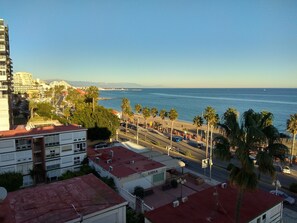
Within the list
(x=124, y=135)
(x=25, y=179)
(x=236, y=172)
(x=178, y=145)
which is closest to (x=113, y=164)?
(x=25, y=179)

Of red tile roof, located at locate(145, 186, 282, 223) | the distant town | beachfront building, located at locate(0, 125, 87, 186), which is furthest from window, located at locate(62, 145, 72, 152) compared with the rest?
red tile roof, located at locate(145, 186, 282, 223)

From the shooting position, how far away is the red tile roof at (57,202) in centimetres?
1523

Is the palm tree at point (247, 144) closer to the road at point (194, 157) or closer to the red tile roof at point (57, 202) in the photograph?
the red tile roof at point (57, 202)

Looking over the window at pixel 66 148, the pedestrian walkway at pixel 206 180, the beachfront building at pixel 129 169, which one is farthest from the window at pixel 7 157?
the pedestrian walkway at pixel 206 180

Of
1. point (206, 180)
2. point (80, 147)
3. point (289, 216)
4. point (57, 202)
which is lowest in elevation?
point (289, 216)

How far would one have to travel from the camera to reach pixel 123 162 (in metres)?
35.9

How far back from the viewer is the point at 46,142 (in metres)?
36.2

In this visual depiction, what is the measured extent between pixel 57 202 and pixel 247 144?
13.4m

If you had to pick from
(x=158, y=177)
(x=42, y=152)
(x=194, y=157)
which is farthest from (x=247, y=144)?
(x=194, y=157)

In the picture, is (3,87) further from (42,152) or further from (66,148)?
(66,148)

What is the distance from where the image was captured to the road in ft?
118

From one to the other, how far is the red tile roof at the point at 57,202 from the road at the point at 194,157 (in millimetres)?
19578

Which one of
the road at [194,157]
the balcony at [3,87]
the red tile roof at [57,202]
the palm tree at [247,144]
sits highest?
the balcony at [3,87]

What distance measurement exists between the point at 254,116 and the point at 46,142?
103 feet
